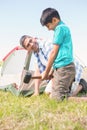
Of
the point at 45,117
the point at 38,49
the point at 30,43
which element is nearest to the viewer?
the point at 45,117

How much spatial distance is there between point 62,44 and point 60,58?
19 cm

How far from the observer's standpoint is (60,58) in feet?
19.7

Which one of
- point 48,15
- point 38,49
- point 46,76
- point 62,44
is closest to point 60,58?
point 62,44

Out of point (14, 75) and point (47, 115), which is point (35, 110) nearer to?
point (47, 115)

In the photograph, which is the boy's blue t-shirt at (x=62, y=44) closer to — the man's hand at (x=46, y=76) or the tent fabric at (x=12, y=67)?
the man's hand at (x=46, y=76)

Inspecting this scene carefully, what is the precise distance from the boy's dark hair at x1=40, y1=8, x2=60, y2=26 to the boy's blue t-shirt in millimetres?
142

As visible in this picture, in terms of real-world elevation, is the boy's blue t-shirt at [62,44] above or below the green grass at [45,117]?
above

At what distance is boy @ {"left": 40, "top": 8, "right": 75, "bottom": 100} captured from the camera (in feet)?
19.5

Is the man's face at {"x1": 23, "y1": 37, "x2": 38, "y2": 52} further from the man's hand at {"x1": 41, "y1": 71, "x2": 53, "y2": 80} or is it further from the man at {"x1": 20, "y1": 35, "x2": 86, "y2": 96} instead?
the man's hand at {"x1": 41, "y1": 71, "x2": 53, "y2": 80}

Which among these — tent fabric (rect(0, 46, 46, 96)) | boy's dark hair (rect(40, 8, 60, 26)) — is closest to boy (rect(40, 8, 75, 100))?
boy's dark hair (rect(40, 8, 60, 26))

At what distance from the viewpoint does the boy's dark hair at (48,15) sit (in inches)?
235

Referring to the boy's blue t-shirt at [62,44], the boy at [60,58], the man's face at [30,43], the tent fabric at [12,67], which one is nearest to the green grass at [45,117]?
the boy at [60,58]

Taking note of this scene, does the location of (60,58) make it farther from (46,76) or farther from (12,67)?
(12,67)

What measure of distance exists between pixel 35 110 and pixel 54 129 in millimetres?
852
